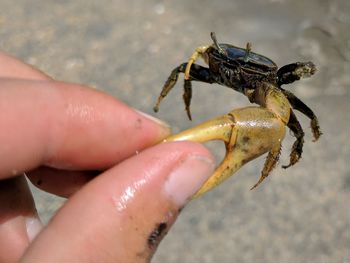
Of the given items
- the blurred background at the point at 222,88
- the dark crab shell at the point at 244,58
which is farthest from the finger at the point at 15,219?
the blurred background at the point at 222,88

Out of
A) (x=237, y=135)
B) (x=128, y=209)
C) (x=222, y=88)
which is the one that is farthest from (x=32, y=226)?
(x=222, y=88)

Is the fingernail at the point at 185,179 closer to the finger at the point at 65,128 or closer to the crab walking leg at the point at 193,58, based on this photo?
the finger at the point at 65,128

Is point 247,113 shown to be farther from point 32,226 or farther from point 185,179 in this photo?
point 32,226

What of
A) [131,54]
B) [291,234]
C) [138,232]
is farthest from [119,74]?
[138,232]

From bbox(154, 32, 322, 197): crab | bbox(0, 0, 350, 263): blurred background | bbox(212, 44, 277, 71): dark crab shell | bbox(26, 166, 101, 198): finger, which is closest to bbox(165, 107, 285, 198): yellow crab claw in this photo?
bbox(154, 32, 322, 197): crab

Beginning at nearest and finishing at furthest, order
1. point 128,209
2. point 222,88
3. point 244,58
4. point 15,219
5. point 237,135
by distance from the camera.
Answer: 1. point 128,209
2. point 237,135
3. point 15,219
4. point 244,58
5. point 222,88

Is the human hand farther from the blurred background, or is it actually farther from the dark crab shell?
the blurred background

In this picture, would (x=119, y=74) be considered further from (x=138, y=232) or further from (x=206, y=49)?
(x=138, y=232)
